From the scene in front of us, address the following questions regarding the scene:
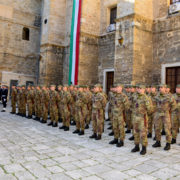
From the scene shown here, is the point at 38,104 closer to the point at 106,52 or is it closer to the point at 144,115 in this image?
the point at 144,115

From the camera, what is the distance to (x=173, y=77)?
1016 cm

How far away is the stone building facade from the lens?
10156 millimetres

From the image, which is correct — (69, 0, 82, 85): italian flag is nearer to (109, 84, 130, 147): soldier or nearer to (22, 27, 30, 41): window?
(22, 27, 30, 41): window

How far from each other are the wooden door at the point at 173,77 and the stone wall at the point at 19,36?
38.5 feet

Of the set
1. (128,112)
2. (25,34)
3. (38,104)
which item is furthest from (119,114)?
(25,34)

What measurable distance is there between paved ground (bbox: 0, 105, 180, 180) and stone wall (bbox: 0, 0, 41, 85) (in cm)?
1223

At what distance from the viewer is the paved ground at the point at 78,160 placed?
132 inches

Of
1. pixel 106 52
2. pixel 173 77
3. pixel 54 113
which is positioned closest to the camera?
pixel 54 113

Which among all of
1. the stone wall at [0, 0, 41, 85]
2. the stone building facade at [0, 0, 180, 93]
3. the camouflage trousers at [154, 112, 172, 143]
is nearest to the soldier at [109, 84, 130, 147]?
the camouflage trousers at [154, 112, 172, 143]

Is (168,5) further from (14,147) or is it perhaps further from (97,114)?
(14,147)

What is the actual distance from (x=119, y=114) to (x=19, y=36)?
14.5 meters

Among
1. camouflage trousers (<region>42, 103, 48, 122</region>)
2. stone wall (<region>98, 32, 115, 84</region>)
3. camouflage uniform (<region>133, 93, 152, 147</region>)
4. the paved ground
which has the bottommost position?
the paved ground

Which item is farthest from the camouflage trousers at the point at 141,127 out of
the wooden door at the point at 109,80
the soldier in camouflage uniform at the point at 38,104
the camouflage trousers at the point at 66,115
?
the wooden door at the point at 109,80

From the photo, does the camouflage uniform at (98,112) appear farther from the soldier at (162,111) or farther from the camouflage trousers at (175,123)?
the camouflage trousers at (175,123)
